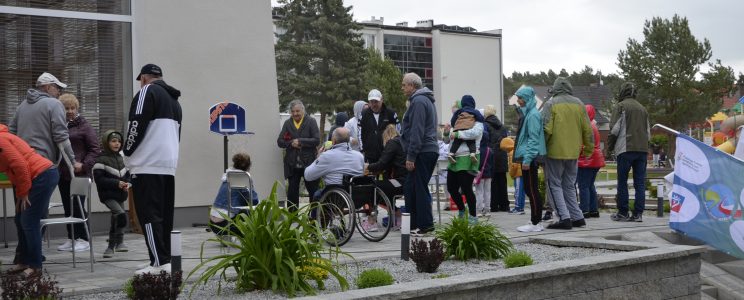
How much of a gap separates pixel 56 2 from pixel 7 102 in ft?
4.82

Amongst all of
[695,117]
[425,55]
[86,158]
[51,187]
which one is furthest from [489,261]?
[425,55]

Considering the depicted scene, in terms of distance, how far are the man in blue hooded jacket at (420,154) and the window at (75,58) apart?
409cm

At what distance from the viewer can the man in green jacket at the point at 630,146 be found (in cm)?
1273

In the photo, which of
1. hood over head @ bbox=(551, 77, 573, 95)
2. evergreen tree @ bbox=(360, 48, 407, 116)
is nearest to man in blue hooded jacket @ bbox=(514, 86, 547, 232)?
hood over head @ bbox=(551, 77, 573, 95)

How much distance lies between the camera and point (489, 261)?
8656 millimetres

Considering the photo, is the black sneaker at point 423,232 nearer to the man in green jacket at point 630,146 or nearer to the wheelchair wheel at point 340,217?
the wheelchair wheel at point 340,217

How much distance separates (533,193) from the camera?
11.7 metres

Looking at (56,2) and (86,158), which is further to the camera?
(56,2)

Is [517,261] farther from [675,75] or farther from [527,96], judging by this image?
[675,75]

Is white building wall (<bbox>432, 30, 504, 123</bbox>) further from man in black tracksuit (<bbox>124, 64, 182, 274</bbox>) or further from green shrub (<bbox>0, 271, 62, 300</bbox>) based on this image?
green shrub (<bbox>0, 271, 62, 300</bbox>)

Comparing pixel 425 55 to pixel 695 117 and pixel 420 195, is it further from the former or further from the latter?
pixel 420 195

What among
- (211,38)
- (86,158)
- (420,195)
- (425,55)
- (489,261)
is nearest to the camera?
(489,261)

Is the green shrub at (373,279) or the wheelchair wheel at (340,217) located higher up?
the wheelchair wheel at (340,217)

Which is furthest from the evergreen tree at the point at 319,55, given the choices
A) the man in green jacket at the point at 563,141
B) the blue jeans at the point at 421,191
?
the blue jeans at the point at 421,191
